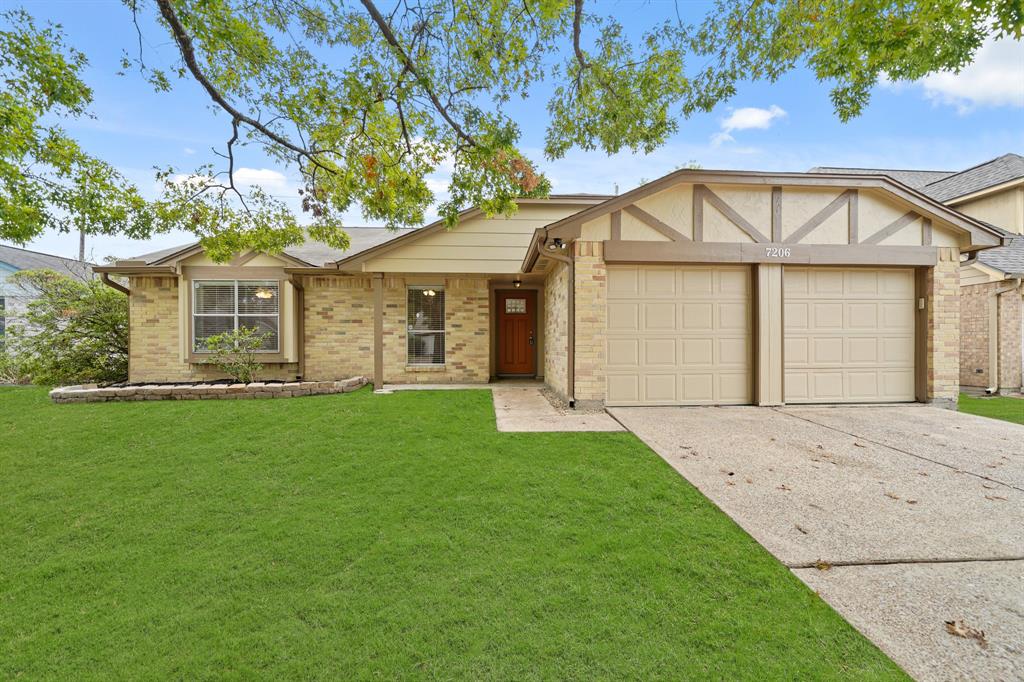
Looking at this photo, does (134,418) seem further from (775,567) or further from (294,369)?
(775,567)

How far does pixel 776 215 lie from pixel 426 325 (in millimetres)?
7556

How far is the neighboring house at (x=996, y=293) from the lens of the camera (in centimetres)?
916

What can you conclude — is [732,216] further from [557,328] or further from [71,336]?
[71,336]

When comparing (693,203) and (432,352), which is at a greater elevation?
(693,203)

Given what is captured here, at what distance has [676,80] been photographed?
5.54m

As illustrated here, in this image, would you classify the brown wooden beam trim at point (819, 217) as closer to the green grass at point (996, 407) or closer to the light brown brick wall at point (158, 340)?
the green grass at point (996, 407)

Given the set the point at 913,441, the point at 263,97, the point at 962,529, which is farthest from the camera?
the point at 263,97

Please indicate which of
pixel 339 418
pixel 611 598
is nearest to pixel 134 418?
pixel 339 418

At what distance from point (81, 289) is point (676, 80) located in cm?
1424

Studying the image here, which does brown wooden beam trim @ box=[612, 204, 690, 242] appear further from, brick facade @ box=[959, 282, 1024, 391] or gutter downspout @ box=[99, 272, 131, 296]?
gutter downspout @ box=[99, 272, 131, 296]

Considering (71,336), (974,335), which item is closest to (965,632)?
(974,335)

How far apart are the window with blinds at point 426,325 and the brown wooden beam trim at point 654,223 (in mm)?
5114

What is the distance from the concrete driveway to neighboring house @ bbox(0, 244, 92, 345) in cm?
1818

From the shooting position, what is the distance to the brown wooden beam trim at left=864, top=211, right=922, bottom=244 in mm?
7020
